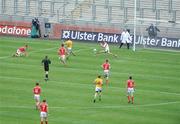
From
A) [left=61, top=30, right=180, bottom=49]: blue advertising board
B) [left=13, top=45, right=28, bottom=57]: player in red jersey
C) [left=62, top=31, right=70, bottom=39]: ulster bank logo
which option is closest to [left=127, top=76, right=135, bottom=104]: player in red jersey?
[left=13, top=45, right=28, bottom=57]: player in red jersey

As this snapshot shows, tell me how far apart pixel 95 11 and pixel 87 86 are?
1234 inches

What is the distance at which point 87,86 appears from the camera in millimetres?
48344

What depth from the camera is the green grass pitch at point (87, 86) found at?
39.7 meters

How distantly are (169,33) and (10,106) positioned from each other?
33.2 metres

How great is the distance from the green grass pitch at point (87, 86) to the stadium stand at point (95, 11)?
9801 millimetres

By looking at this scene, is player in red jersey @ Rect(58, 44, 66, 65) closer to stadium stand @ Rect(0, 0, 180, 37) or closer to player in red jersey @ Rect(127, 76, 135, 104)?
player in red jersey @ Rect(127, 76, 135, 104)

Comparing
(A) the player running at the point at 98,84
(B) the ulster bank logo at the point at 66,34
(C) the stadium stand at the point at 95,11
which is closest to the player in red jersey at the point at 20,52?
(B) the ulster bank logo at the point at 66,34

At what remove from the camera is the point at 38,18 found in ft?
254

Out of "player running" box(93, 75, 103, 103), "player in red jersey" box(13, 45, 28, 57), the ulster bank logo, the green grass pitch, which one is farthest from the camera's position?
the ulster bank logo

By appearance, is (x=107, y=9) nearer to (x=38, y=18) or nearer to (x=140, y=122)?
(x=38, y=18)

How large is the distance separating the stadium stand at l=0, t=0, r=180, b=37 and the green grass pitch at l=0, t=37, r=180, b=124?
32.2 ft

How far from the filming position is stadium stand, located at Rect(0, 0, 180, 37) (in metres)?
76.4

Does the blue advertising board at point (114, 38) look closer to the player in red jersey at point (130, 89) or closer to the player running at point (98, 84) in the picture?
the player in red jersey at point (130, 89)

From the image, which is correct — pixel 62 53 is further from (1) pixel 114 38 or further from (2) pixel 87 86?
(1) pixel 114 38
